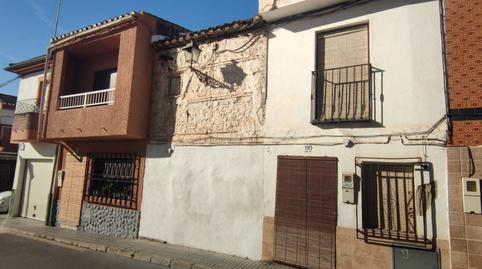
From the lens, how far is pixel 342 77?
770 cm

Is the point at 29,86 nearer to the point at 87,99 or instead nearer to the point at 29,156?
the point at 29,156

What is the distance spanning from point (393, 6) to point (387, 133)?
2.64m

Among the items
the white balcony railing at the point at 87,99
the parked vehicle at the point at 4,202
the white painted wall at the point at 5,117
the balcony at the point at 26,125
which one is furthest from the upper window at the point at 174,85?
the white painted wall at the point at 5,117

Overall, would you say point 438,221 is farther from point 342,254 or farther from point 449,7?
point 449,7

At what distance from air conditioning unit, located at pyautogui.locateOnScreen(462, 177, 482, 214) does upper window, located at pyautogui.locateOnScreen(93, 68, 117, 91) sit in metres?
10.9

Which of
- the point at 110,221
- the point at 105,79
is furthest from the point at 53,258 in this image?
the point at 105,79

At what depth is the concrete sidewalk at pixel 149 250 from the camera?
776 centimetres

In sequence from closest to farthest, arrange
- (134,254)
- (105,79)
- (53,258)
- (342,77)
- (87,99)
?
(342,77) < (53,258) < (134,254) < (87,99) < (105,79)

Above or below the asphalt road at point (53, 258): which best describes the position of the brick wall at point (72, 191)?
above

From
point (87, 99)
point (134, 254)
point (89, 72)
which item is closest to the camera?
point (134, 254)

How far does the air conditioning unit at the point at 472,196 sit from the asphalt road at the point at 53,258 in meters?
6.27

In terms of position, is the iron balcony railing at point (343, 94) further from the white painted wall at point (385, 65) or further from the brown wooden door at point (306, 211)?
the brown wooden door at point (306, 211)

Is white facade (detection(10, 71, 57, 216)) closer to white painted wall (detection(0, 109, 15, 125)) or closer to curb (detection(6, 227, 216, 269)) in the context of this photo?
curb (detection(6, 227, 216, 269))

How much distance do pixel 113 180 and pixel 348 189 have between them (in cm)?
773
